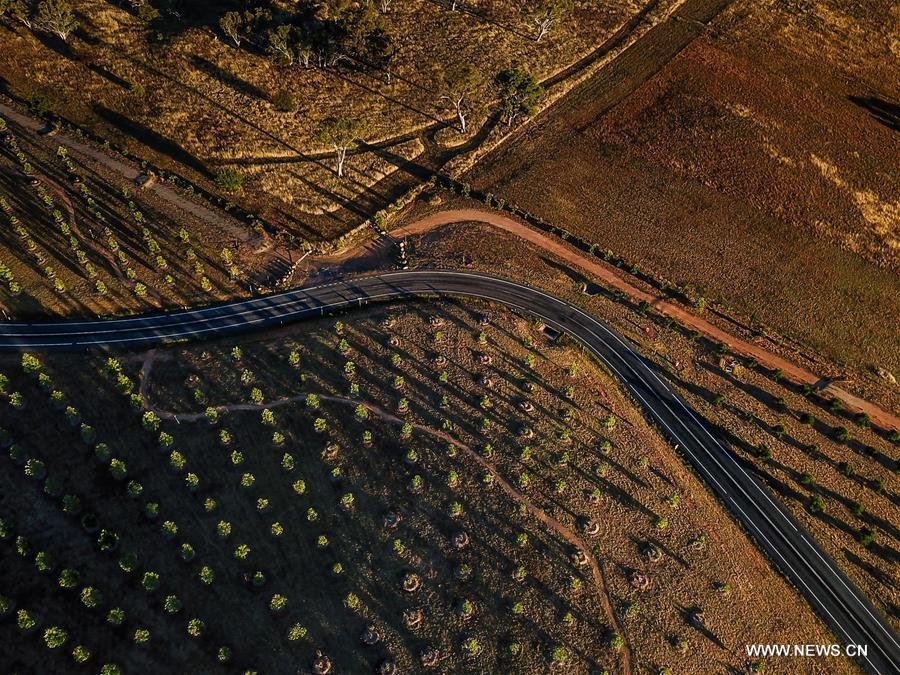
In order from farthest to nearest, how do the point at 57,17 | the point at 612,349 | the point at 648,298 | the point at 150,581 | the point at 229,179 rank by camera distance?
the point at 57,17
the point at 229,179
the point at 648,298
the point at 612,349
the point at 150,581

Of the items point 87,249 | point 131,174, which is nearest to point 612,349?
→ point 87,249

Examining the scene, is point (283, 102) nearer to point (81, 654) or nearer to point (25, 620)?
point (25, 620)

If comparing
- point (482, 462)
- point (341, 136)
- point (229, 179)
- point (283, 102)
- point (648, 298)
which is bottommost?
point (482, 462)

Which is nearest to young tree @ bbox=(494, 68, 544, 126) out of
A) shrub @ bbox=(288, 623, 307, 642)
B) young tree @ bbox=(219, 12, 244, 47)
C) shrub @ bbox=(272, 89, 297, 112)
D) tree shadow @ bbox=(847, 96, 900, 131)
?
shrub @ bbox=(272, 89, 297, 112)

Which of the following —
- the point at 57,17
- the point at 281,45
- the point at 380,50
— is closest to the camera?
the point at 57,17

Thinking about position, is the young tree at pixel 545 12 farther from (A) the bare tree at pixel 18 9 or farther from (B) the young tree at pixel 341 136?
Result: (A) the bare tree at pixel 18 9

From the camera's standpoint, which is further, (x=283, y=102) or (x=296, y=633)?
(x=283, y=102)

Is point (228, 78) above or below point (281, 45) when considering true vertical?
below
